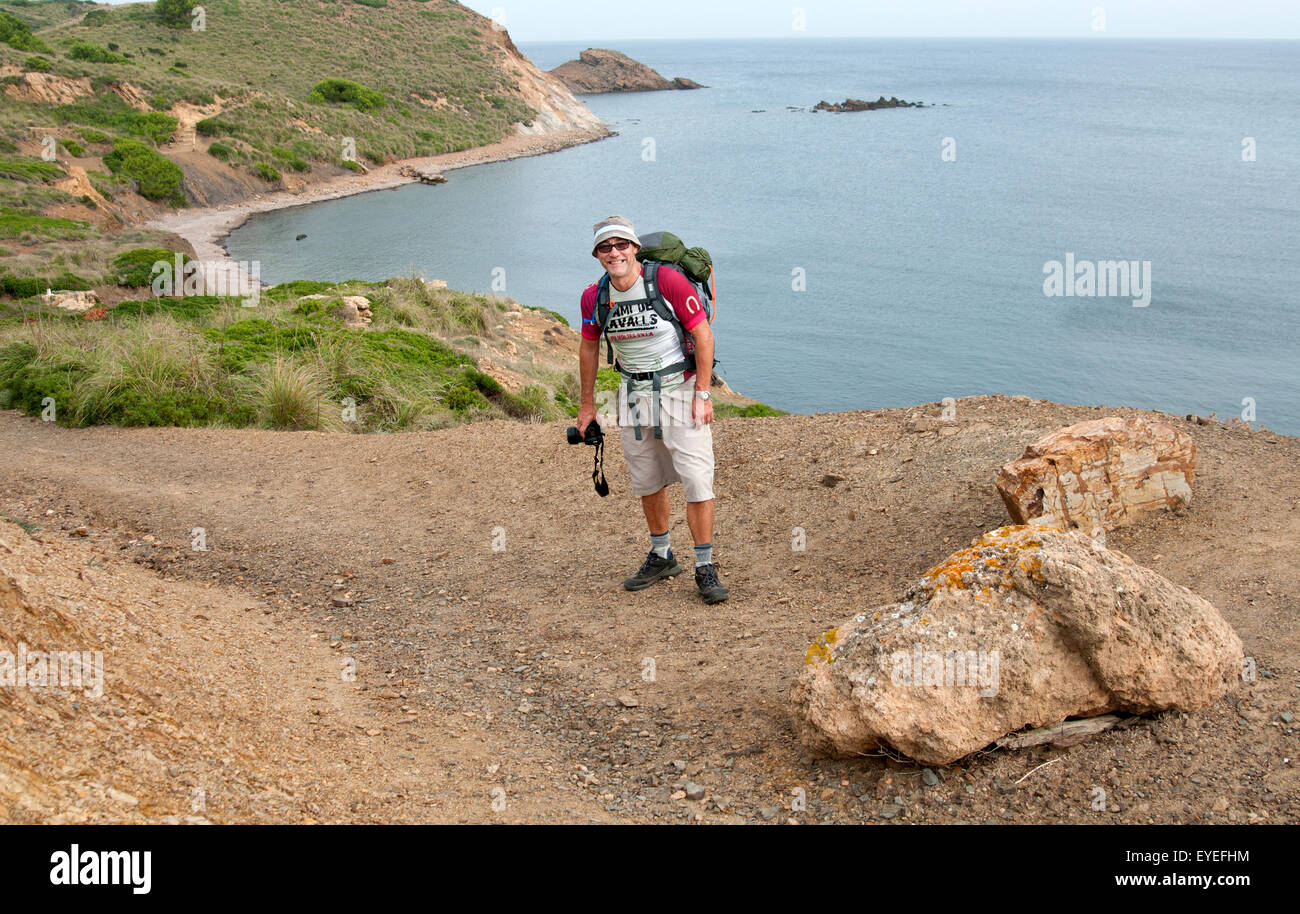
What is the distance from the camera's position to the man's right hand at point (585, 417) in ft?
17.7

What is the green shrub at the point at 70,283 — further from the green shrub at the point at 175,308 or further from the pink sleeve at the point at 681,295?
the pink sleeve at the point at 681,295

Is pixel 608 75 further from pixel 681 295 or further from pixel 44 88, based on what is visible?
pixel 681 295

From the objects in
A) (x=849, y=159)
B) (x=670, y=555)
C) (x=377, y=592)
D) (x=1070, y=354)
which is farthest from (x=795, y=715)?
(x=849, y=159)

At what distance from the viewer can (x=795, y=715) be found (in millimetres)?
3682

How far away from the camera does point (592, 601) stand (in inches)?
220

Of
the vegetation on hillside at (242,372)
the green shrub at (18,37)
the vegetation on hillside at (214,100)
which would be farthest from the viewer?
the green shrub at (18,37)

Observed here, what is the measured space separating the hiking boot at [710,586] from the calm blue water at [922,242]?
15.5 m

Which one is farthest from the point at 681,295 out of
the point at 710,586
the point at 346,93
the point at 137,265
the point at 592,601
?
the point at 346,93

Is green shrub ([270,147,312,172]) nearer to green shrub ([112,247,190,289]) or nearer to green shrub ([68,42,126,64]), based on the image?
green shrub ([68,42,126,64])

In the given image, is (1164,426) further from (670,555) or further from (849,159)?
(849,159)

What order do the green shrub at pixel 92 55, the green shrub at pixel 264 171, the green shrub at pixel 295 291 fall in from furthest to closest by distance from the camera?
1. the green shrub at pixel 92 55
2. the green shrub at pixel 264 171
3. the green shrub at pixel 295 291

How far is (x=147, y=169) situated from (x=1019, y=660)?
39905 millimetres

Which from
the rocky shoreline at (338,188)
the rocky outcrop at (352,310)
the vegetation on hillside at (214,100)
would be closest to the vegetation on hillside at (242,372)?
the rocky outcrop at (352,310)

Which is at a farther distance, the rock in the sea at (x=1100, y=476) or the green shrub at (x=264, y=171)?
the green shrub at (x=264, y=171)
